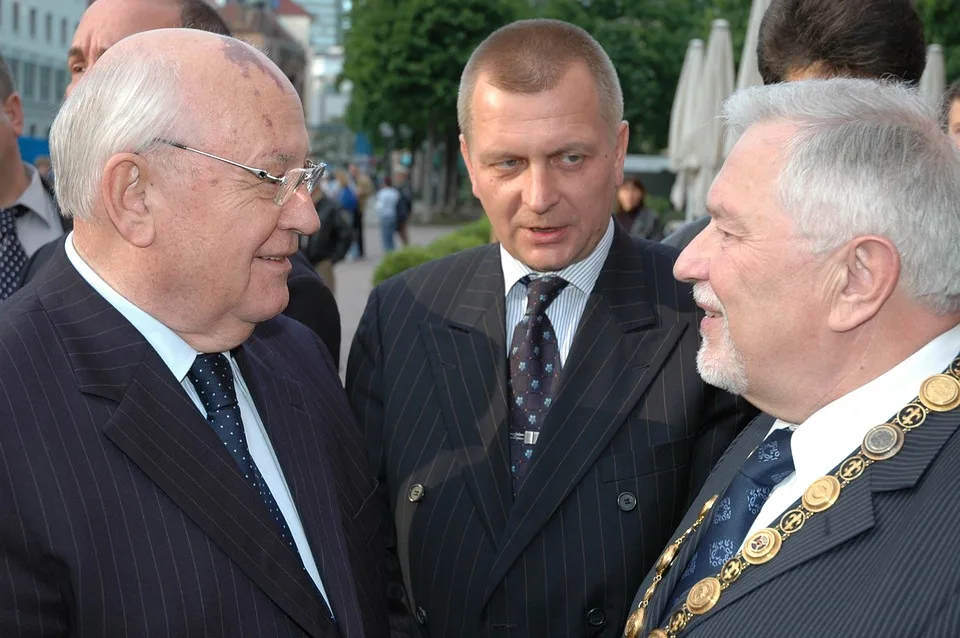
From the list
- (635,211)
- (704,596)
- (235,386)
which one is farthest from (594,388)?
(635,211)

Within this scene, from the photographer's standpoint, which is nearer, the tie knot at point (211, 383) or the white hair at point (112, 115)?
the white hair at point (112, 115)

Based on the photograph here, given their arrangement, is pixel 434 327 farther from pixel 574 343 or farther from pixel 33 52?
pixel 33 52

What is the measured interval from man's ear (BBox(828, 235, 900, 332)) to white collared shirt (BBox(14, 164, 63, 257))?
2934 millimetres

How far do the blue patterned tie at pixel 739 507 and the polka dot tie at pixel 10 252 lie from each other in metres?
2.53

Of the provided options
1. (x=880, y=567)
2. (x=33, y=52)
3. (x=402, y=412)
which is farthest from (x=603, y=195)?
(x=33, y=52)

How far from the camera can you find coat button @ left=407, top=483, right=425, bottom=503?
8.89ft

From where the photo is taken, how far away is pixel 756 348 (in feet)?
6.70

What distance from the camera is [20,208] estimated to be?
3.81 m

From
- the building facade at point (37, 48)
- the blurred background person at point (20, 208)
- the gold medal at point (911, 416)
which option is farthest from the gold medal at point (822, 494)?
the building facade at point (37, 48)

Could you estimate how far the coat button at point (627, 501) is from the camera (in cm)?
259

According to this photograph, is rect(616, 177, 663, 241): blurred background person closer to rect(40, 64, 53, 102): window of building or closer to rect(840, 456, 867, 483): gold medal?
rect(840, 456, 867, 483): gold medal

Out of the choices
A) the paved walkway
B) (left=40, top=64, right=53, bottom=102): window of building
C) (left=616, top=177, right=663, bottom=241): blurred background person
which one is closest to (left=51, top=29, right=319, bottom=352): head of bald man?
the paved walkway

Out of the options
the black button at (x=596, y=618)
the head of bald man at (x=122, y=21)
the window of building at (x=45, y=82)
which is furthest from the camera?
the window of building at (x=45, y=82)

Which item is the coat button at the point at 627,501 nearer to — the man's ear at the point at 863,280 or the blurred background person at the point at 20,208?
the man's ear at the point at 863,280
